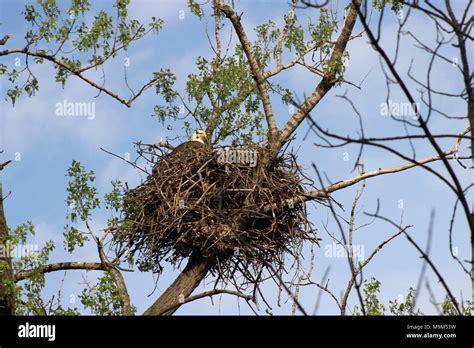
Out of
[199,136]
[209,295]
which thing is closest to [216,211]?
[209,295]

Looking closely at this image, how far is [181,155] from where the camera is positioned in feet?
33.0

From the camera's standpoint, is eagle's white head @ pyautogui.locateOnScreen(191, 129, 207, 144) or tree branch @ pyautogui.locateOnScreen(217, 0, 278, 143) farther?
eagle's white head @ pyautogui.locateOnScreen(191, 129, 207, 144)

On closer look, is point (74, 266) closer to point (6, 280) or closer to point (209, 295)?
point (6, 280)

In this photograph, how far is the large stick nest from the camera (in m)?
9.33

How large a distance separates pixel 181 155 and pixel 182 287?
1758 mm

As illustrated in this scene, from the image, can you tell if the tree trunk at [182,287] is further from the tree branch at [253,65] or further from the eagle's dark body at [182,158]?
the tree branch at [253,65]

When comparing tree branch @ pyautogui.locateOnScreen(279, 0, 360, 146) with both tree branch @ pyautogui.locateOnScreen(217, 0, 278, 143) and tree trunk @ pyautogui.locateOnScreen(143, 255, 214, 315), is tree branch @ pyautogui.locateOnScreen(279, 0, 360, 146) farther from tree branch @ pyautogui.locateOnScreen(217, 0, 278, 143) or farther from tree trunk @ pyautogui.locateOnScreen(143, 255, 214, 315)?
tree trunk @ pyautogui.locateOnScreen(143, 255, 214, 315)

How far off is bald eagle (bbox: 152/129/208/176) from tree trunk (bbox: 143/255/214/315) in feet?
4.03

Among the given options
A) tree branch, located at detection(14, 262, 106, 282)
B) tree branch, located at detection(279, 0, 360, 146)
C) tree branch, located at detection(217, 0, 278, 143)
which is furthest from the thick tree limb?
tree branch, located at detection(217, 0, 278, 143)

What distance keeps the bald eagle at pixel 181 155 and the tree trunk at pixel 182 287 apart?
123 centimetres

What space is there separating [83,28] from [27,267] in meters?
3.36

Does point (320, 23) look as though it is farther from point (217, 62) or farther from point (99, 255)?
point (99, 255)
